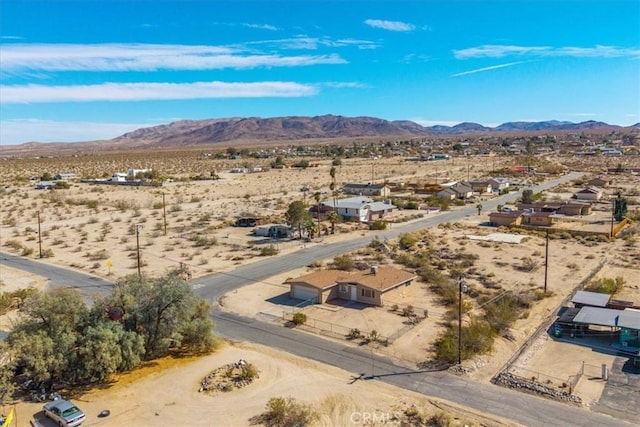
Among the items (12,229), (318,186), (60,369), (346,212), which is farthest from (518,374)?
(318,186)

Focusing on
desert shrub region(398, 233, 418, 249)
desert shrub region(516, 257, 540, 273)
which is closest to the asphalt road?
desert shrub region(398, 233, 418, 249)

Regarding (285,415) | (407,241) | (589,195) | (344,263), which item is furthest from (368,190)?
(285,415)

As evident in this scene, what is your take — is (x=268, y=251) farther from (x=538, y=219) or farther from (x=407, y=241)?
(x=538, y=219)

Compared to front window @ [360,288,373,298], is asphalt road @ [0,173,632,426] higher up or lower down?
lower down

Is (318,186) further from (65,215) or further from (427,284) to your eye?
(427,284)

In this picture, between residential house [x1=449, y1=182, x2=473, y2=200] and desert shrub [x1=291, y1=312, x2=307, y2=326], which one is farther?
residential house [x1=449, y1=182, x2=473, y2=200]

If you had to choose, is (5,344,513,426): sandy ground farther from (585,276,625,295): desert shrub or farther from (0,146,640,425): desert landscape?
(585,276,625,295): desert shrub
